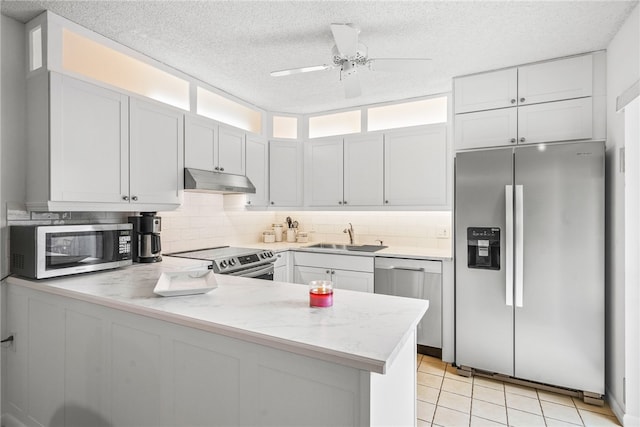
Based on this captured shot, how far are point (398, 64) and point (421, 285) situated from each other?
6.41ft

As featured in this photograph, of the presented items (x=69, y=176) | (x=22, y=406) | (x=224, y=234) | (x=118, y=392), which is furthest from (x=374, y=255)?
(x=22, y=406)

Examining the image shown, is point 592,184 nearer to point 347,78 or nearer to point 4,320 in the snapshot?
point 347,78

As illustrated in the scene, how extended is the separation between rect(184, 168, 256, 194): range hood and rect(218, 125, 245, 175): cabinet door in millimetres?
86

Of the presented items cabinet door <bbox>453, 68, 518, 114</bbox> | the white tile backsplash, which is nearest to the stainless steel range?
the white tile backsplash

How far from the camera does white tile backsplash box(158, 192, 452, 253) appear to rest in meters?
3.38

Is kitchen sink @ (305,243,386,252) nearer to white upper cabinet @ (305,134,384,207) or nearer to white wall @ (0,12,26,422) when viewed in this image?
white upper cabinet @ (305,134,384,207)

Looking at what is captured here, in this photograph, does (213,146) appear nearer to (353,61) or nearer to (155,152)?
(155,152)

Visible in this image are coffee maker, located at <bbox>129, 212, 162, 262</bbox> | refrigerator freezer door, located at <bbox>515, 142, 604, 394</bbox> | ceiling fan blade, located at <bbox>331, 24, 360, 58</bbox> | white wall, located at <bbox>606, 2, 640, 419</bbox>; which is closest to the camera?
ceiling fan blade, located at <bbox>331, 24, 360, 58</bbox>

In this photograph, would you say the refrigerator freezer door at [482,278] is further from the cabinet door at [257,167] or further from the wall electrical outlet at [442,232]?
the cabinet door at [257,167]

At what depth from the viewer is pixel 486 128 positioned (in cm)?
294

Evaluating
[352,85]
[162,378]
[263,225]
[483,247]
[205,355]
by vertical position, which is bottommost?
[162,378]

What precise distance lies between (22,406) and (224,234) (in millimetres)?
2159

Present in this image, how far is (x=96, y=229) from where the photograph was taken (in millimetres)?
2256

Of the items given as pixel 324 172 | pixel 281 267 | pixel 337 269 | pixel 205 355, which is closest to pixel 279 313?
pixel 205 355
